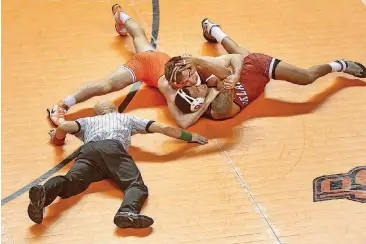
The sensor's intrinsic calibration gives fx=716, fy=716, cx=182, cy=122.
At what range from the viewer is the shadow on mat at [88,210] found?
446cm

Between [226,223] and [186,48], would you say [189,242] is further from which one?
[186,48]

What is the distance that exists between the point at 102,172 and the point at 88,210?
0.31m

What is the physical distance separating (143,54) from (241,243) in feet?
6.58

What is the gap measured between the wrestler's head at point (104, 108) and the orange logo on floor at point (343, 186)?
5.05ft

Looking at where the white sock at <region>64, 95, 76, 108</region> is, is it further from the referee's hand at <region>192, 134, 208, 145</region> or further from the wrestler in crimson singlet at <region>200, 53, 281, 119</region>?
the wrestler in crimson singlet at <region>200, 53, 281, 119</region>

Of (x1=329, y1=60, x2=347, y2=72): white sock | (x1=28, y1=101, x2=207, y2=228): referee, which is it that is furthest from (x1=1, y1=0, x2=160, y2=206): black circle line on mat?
(x1=329, y1=60, x2=347, y2=72): white sock

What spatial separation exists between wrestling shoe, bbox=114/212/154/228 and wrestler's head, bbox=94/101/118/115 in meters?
0.98

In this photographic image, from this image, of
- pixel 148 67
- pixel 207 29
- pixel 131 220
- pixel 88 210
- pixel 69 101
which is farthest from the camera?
pixel 207 29

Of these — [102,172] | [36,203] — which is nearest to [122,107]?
[102,172]

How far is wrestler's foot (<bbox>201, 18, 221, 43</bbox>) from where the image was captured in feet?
20.2

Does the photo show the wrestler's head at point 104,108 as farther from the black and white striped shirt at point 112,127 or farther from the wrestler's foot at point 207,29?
the wrestler's foot at point 207,29

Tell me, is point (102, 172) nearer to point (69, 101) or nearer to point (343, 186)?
point (69, 101)

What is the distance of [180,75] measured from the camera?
5.16 meters

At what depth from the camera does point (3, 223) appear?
459 cm
